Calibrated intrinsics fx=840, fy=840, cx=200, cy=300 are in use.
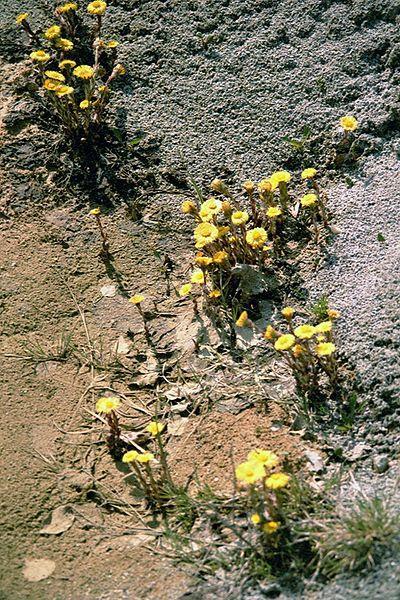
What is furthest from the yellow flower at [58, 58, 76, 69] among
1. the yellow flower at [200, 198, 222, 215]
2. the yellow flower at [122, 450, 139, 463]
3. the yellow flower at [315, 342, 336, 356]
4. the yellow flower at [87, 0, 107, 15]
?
the yellow flower at [122, 450, 139, 463]

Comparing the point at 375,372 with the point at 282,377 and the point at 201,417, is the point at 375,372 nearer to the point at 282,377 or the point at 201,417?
the point at 282,377

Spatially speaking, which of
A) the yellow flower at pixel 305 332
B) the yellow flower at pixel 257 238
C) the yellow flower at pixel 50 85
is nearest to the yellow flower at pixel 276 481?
the yellow flower at pixel 305 332

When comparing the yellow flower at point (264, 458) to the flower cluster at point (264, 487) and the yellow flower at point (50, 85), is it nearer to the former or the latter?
the flower cluster at point (264, 487)

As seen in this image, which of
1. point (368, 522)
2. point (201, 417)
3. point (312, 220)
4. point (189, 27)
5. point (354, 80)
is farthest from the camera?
point (189, 27)

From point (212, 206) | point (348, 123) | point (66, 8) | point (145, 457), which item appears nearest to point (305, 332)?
point (145, 457)

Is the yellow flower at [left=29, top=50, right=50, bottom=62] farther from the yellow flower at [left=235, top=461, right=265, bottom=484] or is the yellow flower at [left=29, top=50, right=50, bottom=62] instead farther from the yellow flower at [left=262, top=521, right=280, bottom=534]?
the yellow flower at [left=262, top=521, right=280, bottom=534]

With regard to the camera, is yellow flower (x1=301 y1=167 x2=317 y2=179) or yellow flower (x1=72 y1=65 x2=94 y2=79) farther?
yellow flower (x1=72 y1=65 x2=94 y2=79)

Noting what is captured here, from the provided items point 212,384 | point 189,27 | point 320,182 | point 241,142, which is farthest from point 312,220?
point 189,27
